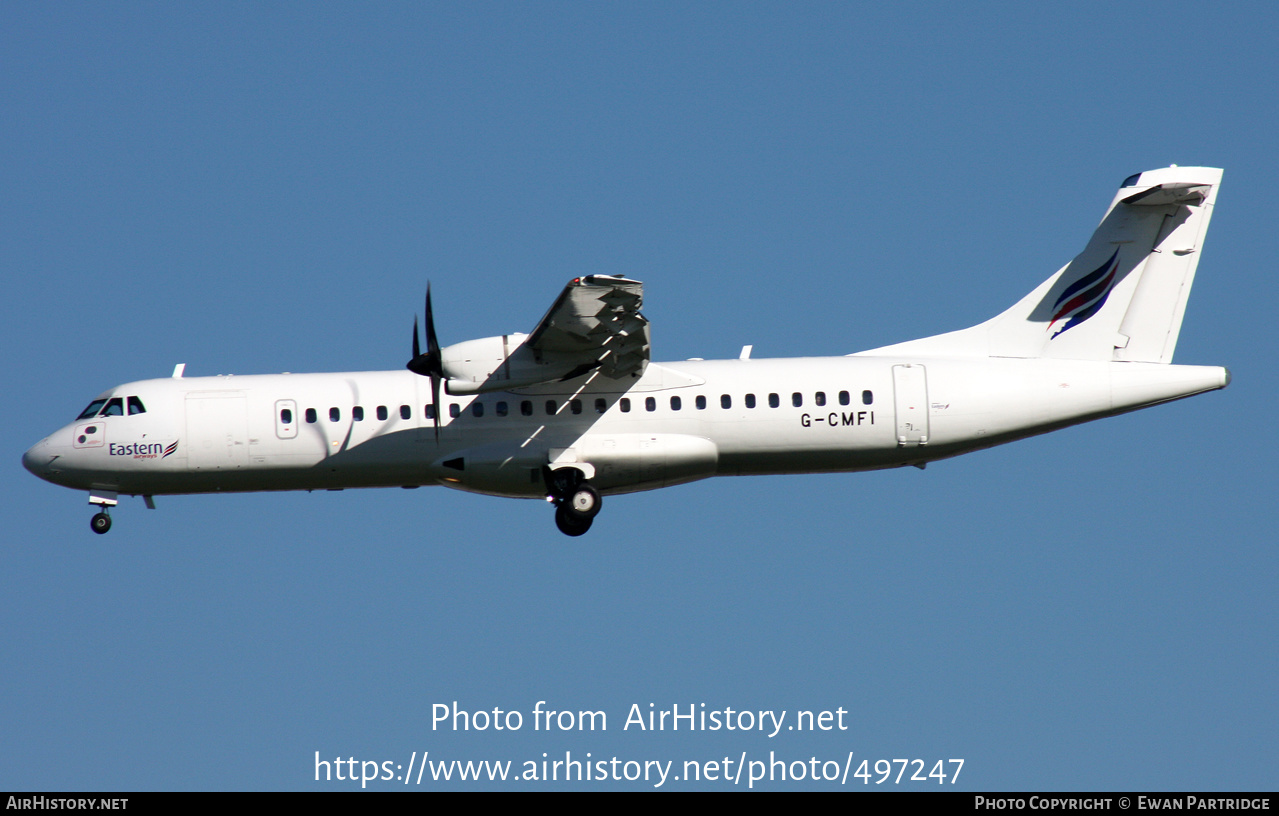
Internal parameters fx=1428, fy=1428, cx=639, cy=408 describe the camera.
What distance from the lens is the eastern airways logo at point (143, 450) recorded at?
86.5 feet

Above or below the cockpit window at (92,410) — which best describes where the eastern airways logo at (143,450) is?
below

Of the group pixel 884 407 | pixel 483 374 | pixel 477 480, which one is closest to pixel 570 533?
pixel 477 480

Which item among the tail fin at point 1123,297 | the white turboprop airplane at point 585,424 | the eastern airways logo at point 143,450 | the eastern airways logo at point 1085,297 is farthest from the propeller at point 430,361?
the eastern airways logo at point 1085,297

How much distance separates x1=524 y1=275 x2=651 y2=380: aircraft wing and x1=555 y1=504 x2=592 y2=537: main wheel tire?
2.62m

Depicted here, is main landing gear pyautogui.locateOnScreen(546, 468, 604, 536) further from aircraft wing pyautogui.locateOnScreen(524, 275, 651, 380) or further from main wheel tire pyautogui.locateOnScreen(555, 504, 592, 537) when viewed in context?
aircraft wing pyautogui.locateOnScreen(524, 275, 651, 380)

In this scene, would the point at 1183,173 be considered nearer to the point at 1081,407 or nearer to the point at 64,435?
the point at 1081,407

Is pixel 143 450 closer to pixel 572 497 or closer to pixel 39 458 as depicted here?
pixel 39 458

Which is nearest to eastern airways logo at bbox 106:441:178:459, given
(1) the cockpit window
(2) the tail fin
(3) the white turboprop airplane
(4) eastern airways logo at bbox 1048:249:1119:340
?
(3) the white turboprop airplane

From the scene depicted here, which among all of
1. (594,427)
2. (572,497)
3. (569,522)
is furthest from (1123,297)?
(569,522)

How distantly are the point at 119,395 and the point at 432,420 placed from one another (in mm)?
6104

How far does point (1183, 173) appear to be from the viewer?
27.8 m

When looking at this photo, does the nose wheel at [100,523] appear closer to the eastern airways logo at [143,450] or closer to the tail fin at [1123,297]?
the eastern airways logo at [143,450]

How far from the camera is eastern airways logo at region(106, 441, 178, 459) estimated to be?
2638 cm

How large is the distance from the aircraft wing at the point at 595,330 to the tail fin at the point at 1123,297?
541cm
